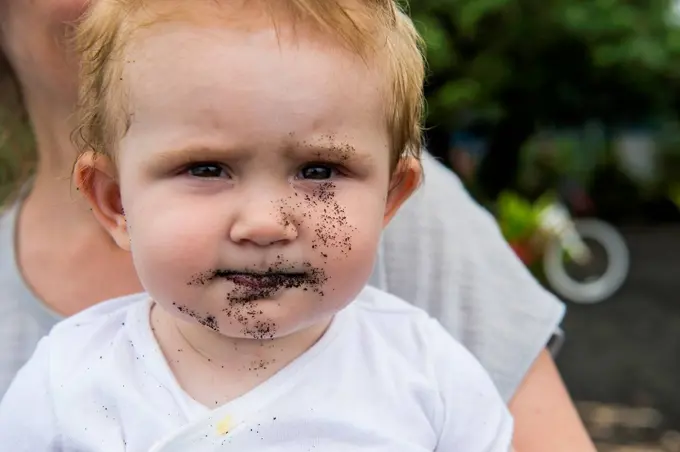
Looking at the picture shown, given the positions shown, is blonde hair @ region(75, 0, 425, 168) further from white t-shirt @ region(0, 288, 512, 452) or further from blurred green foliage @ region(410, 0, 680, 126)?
blurred green foliage @ region(410, 0, 680, 126)

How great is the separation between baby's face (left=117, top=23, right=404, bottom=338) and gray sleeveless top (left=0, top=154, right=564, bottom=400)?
51cm

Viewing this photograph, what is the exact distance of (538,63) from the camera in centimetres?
1137

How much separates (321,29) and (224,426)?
503 millimetres

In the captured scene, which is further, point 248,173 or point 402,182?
point 402,182

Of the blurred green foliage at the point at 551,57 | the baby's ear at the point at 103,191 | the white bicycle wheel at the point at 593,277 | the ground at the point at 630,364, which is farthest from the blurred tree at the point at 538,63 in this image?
the baby's ear at the point at 103,191

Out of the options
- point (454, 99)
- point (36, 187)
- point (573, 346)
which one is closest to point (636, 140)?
point (454, 99)

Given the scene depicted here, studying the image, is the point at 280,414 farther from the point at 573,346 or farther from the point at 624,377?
the point at 573,346

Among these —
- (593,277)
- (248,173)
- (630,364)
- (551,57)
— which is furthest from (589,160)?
(248,173)

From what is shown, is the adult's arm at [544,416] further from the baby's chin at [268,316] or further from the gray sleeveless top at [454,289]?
the baby's chin at [268,316]

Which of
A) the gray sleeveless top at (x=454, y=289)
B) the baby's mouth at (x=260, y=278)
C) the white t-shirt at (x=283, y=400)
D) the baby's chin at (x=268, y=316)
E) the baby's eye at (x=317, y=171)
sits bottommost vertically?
the gray sleeveless top at (x=454, y=289)

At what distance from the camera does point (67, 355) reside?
1.24 meters

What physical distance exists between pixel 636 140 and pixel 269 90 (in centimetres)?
1435

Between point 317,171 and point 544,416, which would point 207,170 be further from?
point 544,416

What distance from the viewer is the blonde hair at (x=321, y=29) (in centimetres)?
102
